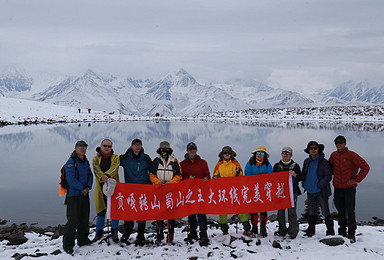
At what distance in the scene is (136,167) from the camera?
7918mm

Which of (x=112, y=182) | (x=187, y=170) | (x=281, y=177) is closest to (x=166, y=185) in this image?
(x=187, y=170)

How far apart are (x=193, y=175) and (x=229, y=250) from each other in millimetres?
2078

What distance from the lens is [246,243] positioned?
305 inches

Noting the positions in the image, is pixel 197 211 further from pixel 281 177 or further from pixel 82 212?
pixel 82 212

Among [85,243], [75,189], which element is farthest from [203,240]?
[75,189]

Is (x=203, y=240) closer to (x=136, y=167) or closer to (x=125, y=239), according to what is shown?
(x=125, y=239)

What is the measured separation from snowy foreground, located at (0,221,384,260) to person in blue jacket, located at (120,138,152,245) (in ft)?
1.15

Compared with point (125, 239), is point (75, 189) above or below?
above

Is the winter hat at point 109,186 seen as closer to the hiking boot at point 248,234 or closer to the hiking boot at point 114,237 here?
the hiking boot at point 114,237

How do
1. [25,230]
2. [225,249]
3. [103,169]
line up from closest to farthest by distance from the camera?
[225,249], [103,169], [25,230]

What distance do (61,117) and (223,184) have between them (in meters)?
78.1

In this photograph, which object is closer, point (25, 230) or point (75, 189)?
point (75, 189)

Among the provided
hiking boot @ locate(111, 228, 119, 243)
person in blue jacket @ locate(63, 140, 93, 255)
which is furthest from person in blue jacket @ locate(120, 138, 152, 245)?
person in blue jacket @ locate(63, 140, 93, 255)

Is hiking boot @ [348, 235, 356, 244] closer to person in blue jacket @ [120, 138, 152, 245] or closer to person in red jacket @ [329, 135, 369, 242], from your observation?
person in red jacket @ [329, 135, 369, 242]
